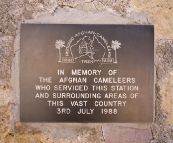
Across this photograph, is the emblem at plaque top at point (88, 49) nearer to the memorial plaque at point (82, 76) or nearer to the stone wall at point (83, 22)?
the memorial plaque at point (82, 76)

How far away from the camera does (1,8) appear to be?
128cm

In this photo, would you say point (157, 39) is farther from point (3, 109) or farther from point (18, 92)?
point (3, 109)

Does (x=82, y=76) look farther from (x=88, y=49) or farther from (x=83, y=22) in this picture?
(x=83, y=22)

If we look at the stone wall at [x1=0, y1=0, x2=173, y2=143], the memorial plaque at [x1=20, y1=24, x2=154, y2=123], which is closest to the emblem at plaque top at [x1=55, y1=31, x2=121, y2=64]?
the memorial plaque at [x1=20, y1=24, x2=154, y2=123]

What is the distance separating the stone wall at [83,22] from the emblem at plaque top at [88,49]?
4.3 inches

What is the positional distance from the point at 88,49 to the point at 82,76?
0.16m

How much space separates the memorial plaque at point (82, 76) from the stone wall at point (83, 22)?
0.04 metres

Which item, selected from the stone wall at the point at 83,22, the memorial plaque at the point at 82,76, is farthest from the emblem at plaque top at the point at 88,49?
the stone wall at the point at 83,22

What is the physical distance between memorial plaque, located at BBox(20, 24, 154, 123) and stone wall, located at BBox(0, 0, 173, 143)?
0.04 metres

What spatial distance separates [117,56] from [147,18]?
296 millimetres

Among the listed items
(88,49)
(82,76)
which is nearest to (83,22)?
(88,49)

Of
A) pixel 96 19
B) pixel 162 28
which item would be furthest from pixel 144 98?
pixel 96 19

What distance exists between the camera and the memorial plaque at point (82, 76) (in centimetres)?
125

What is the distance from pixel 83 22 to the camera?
4.19 ft
